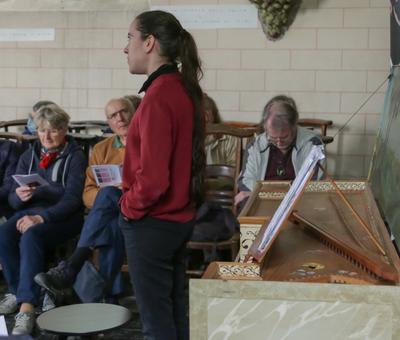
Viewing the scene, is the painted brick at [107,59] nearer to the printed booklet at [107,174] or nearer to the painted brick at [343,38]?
the painted brick at [343,38]

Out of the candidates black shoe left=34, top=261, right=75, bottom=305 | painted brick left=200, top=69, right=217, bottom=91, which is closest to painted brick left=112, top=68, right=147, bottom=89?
painted brick left=200, top=69, right=217, bottom=91

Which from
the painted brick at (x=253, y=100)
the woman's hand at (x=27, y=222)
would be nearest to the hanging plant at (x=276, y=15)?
the painted brick at (x=253, y=100)

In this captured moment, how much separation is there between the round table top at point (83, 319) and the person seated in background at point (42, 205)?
0.98 m

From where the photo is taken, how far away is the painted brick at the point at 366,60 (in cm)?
532

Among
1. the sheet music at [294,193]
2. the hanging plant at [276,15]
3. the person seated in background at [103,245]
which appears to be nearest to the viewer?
the sheet music at [294,193]

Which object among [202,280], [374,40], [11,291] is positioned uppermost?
[374,40]

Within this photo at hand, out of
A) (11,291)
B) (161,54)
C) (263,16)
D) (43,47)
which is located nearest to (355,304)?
(161,54)

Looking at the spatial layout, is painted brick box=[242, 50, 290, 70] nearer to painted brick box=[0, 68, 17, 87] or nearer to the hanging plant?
the hanging plant

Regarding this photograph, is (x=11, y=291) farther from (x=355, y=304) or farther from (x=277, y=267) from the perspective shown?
(x=355, y=304)

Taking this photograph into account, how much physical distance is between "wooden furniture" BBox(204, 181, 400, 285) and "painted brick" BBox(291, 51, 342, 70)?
2.70 m

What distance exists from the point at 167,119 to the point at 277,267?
2.21 ft

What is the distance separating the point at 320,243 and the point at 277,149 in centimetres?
177

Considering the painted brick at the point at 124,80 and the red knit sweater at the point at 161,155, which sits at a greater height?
the painted brick at the point at 124,80

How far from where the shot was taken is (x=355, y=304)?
1.41 metres
